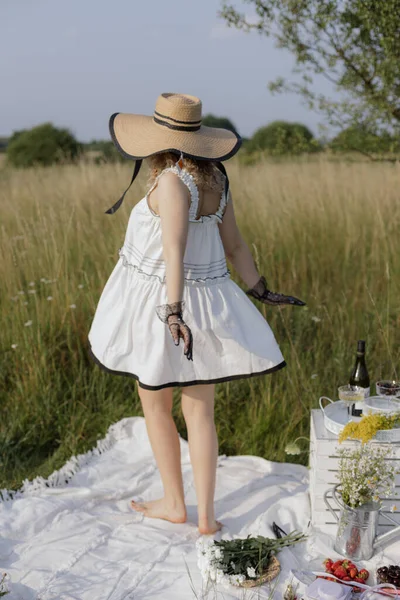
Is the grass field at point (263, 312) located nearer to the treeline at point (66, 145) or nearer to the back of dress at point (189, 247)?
the back of dress at point (189, 247)

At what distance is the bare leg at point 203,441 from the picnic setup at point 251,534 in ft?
0.37

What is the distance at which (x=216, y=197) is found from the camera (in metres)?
2.58

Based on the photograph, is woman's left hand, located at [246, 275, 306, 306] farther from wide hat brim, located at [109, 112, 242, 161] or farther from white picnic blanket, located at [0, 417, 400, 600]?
white picnic blanket, located at [0, 417, 400, 600]

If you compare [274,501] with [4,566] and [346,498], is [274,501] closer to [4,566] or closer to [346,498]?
[346,498]

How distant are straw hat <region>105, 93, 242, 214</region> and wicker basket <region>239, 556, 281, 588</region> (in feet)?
5.04

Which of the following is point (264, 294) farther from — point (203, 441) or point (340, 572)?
point (340, 572)

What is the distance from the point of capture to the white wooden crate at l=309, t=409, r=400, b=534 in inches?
105

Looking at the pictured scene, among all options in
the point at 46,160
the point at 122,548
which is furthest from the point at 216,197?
the point at 46,160

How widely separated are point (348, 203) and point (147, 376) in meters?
3.16

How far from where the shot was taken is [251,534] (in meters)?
2.69

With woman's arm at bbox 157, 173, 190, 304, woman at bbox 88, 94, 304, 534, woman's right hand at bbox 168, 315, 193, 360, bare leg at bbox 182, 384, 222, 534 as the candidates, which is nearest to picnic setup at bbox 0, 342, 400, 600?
bare leg at bbox 182, 384, 222, 534

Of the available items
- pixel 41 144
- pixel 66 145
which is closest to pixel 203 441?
pixel 66 145

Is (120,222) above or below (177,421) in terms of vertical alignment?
above

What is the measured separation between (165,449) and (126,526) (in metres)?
0.40
